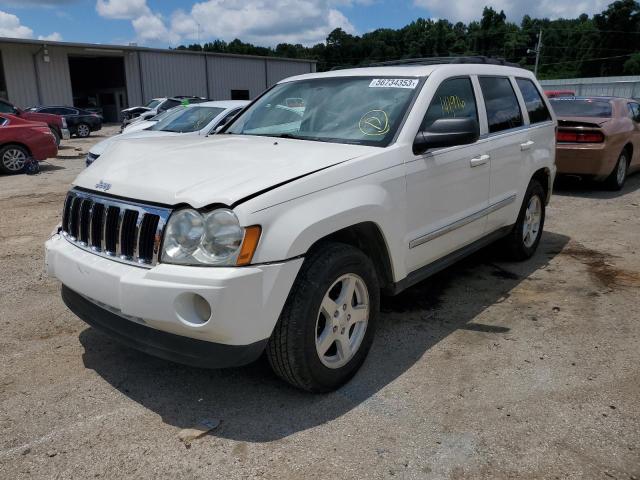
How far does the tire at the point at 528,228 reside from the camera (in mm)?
5371

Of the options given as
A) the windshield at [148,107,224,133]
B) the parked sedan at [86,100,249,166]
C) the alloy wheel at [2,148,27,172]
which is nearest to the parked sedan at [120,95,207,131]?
the alloy wheel at [2,148,27,172]

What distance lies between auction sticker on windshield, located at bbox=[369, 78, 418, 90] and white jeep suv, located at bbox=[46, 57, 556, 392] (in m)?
0.01

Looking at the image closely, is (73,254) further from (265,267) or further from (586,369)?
(586,369)

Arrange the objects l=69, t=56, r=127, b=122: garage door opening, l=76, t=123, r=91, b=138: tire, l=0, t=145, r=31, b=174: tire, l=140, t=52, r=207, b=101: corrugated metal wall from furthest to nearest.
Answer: l=69, t=56, r=127, b=122: garage door opening, l=140, t=52, r=207, b=101: corrugated metal wall, l=76, t=123, r=91, b=138: tire, l=0, t=145, r=31, b=174: tire

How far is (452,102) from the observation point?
163 inches

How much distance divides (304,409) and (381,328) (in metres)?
1.20

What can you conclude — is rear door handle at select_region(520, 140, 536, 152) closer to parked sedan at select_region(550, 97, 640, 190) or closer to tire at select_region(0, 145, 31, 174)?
parked sedan at select_region(550, 97, 640, 190)

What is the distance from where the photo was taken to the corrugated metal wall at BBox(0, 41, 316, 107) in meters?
34.0

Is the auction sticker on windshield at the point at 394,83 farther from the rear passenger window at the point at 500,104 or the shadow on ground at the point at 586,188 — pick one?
the shadow on ground at the point at 586,188

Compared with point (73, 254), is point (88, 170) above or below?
above

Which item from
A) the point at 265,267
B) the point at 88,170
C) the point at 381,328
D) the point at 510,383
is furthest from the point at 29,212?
the point at 510,383

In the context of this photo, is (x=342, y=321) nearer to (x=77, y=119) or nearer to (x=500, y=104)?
(x=500, y=104)

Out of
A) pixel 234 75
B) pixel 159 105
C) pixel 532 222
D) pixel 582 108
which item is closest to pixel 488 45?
pixel 234 75

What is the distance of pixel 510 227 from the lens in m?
5.20
